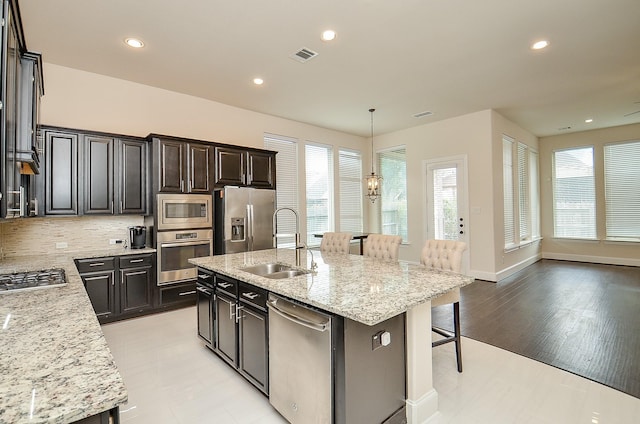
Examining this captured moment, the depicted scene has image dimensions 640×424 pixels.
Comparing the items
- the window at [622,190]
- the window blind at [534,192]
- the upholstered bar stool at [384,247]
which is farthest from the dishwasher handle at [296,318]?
the window at [622,190]

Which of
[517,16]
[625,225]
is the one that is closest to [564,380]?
[517,16]

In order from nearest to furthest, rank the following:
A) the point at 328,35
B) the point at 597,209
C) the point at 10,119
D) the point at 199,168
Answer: the point at 10,119
the point at 328,35
the point at 199,168
the point at 597,209

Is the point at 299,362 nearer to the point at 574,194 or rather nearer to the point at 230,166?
the point at 230,166

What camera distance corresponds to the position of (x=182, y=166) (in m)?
4.21

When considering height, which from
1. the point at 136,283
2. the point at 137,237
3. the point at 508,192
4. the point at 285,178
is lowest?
the point at 136,283

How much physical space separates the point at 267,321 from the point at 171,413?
929 millimetres

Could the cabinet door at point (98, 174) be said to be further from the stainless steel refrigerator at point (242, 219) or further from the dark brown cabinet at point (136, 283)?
the stainless steel refrigerator at point (242, 219)

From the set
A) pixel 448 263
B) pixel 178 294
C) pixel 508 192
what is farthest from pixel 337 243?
pixel 508 192

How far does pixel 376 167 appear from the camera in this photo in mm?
7738

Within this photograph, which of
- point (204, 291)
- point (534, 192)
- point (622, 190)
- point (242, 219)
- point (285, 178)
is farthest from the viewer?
point (534, 192)

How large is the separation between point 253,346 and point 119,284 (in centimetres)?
249

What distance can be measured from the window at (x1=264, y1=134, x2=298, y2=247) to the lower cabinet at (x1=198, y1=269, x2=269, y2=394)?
126 inches

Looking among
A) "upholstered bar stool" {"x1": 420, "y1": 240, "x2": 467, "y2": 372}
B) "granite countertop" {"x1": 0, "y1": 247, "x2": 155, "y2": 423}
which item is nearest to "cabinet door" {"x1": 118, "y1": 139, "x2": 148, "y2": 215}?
"granite countertop" {"x1": 0, "y1": 247, "x2": 155, "y2": 423}

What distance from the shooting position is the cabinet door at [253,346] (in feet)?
7.01
